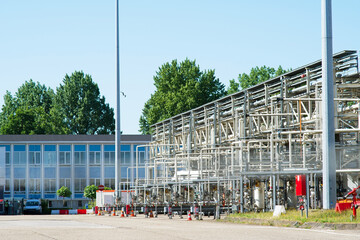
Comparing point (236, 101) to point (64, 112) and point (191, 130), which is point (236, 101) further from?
point (64, 112)

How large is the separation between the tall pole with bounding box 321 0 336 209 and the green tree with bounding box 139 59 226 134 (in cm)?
6444

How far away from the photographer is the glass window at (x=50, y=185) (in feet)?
271

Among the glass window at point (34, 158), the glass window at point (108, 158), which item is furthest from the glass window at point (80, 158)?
the glass window at point (34, 158)

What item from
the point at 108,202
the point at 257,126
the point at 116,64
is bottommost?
the point at 108,202

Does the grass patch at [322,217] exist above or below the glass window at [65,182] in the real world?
below

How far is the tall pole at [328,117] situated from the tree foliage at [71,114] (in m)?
82.6

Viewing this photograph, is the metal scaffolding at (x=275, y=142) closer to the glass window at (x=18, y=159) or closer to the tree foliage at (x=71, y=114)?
the glass window at (x=18, y=159)

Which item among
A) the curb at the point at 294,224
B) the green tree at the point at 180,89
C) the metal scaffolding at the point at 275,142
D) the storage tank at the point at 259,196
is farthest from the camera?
the green tree at the point at 180,89

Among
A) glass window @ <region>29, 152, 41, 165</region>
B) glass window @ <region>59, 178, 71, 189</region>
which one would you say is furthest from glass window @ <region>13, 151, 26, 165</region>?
glass window @ <region>59, 178, 71, 189</region>

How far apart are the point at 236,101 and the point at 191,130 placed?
9.73 m

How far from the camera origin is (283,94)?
126 feet

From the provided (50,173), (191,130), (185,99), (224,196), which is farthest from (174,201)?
(185,99)

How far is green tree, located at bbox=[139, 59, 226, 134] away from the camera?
9012cm

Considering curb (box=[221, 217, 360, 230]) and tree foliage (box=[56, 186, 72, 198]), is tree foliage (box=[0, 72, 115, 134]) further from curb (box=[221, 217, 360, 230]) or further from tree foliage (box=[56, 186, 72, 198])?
curb (box=[221, 217, 360, 230])
